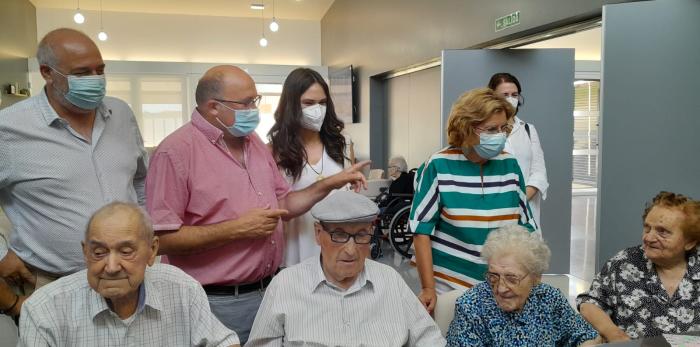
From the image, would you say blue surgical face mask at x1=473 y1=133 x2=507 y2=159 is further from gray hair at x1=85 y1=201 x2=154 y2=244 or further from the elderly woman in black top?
gray hair at x1=85 y1=201 x2=154 y2=244

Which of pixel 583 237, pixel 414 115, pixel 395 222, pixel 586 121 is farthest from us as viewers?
pixel 586 121

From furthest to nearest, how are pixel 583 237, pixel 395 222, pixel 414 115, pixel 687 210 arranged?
pixel 414 115
pixel 583 237
pixel 395 222
pixel 687 210

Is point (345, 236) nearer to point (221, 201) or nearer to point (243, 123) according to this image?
point (221, 201)

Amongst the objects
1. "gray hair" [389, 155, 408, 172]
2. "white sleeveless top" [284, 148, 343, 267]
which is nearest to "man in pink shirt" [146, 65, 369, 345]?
"white sleeveless top" [284, 148, 343, 267]

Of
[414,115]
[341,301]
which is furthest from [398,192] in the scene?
[341,301]

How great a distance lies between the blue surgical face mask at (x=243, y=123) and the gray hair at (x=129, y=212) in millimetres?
579

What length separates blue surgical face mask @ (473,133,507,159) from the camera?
1975 mm

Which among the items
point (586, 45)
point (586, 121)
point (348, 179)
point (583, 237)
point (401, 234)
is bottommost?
point (583, 237)

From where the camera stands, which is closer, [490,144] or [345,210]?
[345,210]

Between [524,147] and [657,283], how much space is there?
153 centimetres

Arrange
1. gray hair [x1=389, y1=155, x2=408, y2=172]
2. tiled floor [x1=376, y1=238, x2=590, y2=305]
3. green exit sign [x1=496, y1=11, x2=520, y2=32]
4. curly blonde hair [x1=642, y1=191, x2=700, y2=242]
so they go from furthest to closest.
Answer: gray hair [x1=389, y1=155, x2=408, y2=172] < tiled floor [x1=376, y1=238, x2=590, y2=305] < green exit sign [x1=496, y1=11, x2=520, y2=32] < curly blonde hair [x1=642, y1=191, x2=700, y2=242]

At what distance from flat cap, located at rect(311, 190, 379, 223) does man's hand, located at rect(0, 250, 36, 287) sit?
103 cm

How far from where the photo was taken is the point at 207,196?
1851mm

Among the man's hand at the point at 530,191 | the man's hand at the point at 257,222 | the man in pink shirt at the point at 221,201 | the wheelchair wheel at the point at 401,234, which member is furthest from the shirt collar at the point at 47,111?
the wheelchair wheel at the point at 401,234
